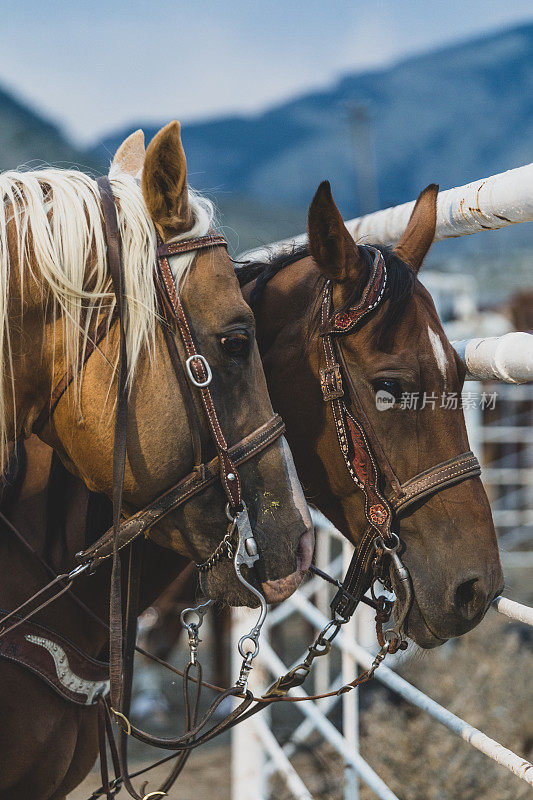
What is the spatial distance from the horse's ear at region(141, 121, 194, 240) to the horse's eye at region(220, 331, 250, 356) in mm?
275

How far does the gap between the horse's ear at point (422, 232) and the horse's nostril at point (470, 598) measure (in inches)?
35.9

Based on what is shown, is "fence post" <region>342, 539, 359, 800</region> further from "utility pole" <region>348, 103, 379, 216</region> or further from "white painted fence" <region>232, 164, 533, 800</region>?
"utility pole" <region>348, 103, 379, 216</region>

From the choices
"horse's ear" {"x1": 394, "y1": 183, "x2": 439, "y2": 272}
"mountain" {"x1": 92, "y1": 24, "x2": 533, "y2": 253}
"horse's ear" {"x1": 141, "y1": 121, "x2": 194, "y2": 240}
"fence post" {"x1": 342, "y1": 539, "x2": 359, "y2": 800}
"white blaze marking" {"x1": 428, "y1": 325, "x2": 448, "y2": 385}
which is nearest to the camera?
"horse's ear" {"x1": 141, "y1": 121, "x2": 194, "y2": 240}

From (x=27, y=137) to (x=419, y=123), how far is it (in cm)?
7460

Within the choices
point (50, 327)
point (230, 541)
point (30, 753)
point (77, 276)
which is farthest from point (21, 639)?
point (77, 276)

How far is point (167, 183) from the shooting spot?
1.59 meters

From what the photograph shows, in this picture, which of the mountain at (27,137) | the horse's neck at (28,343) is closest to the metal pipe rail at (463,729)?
the horse's neck at (28,343)

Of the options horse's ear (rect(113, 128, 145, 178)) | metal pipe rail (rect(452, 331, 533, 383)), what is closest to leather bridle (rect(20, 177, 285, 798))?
horse's ear (rect(113, 128, 145, 178))

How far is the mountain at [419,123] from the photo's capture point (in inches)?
3078

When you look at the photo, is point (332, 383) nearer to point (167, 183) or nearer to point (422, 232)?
point (422, 232)

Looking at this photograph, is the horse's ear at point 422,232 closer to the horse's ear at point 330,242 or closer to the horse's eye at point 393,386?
the horse's ear at point 330,242

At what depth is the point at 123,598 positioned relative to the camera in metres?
1.98

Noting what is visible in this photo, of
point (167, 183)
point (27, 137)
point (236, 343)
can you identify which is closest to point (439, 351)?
point (236, 343)

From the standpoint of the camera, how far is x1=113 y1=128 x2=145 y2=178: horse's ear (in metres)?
2.09
